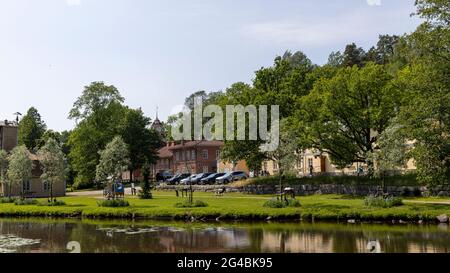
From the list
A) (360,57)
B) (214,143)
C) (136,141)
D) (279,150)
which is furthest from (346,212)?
(360,57)

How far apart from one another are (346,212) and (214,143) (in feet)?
207

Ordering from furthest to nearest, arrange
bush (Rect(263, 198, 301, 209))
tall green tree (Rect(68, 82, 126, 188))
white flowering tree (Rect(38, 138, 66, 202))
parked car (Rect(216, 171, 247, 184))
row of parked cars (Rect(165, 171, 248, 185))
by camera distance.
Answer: tall green tree (Rect(68, 82, 126, 188)) < row of parked cars (Rect(165, 171, 248, 185)) < parked car (Rect(216, 171, 247, 184)) < white flowering tree (Rect(38, 138, 66, 202)) < bush (Rect(263, 198, 301, 209))

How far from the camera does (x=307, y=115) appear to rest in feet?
169

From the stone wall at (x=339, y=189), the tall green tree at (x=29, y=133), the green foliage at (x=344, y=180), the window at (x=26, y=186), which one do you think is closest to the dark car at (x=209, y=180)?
the stone wall at (x=339, y=189)

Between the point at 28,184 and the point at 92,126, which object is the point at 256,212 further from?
the point at 92,126

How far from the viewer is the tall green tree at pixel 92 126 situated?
75312 mm

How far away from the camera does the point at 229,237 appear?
84.4 feet

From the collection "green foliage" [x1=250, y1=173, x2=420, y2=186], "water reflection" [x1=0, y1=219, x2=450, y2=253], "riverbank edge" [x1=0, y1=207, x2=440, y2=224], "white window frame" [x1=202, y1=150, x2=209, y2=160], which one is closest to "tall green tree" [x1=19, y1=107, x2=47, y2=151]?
"white window frame" [x1=202, y1=150, x2=209, y2=160]

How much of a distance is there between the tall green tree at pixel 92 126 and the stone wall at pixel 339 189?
1785 centimetres

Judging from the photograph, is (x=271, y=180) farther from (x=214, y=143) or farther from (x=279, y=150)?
(x=214, y=143)

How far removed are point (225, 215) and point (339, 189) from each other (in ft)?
60.5

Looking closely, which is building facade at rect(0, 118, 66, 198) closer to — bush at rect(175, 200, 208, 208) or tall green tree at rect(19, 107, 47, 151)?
bush at rect(175, 200, 208, 208)

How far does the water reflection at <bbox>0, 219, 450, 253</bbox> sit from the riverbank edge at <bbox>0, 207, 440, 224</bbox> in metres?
2.21

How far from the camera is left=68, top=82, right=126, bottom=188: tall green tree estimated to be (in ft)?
247
